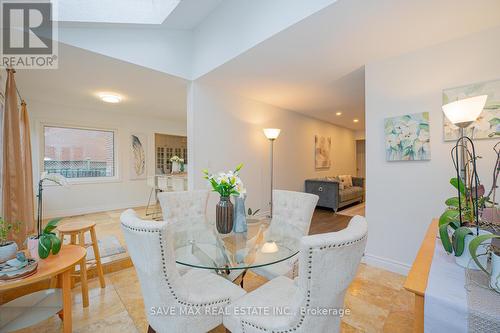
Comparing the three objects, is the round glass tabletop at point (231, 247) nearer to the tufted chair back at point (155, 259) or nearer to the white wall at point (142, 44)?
the tufted chair back at point (155, 259)

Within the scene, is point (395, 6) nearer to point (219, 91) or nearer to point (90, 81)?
point (219, 91)

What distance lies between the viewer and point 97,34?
2.35 meters

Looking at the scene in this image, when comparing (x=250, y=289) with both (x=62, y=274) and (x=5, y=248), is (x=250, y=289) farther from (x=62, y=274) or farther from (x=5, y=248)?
(x=5, y=248)

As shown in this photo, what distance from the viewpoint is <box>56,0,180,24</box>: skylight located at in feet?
6.99

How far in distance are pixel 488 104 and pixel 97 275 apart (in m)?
4.11

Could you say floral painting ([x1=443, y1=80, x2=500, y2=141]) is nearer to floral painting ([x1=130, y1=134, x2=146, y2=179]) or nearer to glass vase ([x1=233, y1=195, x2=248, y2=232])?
glass vase ([x1=233, y1=195, x2=248, y2=232])

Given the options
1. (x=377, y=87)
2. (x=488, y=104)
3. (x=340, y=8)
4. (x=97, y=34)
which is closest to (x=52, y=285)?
(x=97, y=34)

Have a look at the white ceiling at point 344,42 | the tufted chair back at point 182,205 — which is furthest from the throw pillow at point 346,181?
the tufted chair back at point 182,205

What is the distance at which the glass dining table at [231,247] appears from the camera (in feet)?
4.24

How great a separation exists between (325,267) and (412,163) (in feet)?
6.86

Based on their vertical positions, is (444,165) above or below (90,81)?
below

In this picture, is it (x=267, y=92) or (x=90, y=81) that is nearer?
(x=90, y=81)

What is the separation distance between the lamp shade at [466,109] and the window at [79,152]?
600cm

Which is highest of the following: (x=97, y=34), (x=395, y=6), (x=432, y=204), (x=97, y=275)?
(x=97, y=34)
